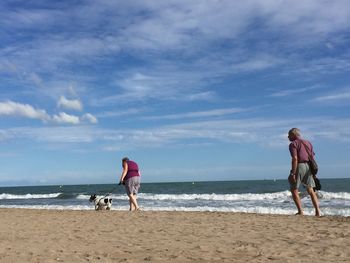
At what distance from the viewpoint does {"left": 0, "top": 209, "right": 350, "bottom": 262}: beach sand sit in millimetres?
5738

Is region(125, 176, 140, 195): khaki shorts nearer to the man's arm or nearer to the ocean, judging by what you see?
the man's arm

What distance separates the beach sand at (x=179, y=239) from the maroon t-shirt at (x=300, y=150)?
1.25 metres

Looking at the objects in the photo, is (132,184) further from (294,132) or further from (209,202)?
(209,202)

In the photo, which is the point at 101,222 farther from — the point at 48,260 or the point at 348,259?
the point at 348,259

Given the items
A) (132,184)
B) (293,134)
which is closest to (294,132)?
(293,134)

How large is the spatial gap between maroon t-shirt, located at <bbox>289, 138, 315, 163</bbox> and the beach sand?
1253mm

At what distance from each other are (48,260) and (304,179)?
5621mm

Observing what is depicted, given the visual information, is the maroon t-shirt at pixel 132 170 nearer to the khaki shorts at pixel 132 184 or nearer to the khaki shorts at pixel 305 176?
the khaki shorts at pixel 132 184

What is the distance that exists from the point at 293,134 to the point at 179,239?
382 cm

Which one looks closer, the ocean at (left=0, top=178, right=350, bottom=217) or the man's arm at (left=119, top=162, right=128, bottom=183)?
the man's arm at (left=119, top=162, right=128, bottom=183)

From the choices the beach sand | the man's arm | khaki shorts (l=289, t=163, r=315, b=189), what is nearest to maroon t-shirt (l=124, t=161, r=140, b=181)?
the man's arm

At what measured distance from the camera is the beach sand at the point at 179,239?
5738 mm

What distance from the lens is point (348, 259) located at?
17.5 feet

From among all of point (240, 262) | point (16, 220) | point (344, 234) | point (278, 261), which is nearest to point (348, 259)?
point (278, 261)
